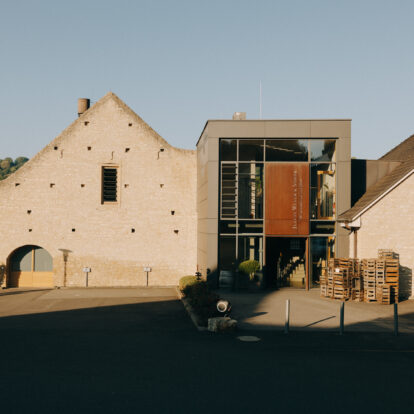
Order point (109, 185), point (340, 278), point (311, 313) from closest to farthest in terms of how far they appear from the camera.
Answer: point (311, 313) → point (340, 278) → point (109, 185)

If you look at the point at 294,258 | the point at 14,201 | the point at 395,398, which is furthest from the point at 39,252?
the point at 395,398

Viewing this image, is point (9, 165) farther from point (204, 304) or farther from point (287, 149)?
point (204, 304)

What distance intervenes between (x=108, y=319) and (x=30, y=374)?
682cm

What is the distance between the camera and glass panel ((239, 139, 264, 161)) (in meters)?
23.7

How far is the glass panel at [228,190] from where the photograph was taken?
2372 centimetres

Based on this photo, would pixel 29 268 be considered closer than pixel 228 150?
No

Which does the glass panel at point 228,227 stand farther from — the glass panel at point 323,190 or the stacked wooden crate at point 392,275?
the stacked wooden crate at point 392,275

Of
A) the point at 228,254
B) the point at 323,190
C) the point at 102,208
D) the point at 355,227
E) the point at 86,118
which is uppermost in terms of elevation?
the point at 86,118

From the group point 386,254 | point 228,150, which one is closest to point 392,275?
point 386,254

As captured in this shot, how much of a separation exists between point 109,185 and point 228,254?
9522 mm

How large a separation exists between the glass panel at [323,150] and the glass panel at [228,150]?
4.13 meters

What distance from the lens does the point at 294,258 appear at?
2419cm

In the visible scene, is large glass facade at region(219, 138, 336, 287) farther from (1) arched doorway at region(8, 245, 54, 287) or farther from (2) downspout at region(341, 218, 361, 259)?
(1) arched doorway at region(8, 245, 54, 287)

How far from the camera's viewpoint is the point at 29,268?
2758cm
